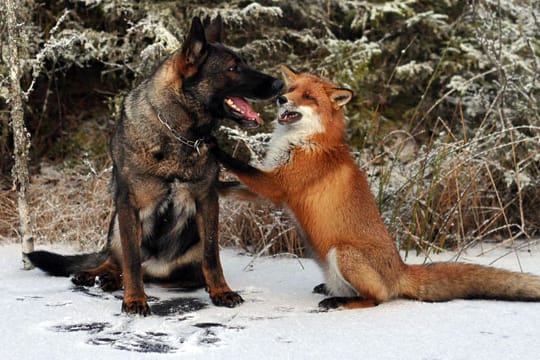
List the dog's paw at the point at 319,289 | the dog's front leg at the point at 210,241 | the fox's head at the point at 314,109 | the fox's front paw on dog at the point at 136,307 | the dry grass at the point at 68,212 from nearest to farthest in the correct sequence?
1. the fox's front paw on dog at the point at 136,307
2. the dog's front leg at the point at 210,241
3. the fox's head at the point at 314,109
4. the dog's paw at the point at 319,289
5. the dry grass at the point at 68,212

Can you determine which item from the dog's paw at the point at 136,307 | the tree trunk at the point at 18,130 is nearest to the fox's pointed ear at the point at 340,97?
the dog's paw at the point at 136,307

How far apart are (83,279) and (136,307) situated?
87 cm

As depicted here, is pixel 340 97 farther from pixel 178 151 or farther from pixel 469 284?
pixel 469 284

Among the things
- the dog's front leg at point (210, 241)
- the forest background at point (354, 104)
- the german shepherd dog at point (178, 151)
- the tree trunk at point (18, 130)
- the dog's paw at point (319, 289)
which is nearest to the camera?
the german shepherd dog at point (178, 151)

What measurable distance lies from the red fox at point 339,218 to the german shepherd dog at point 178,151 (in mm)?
246

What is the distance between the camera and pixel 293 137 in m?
4.40

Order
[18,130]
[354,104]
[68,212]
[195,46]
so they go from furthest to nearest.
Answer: [354,104], [68,212], [18,130], [195,46]

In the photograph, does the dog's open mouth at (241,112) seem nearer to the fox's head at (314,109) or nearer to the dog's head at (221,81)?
the dog's head at (221,81)

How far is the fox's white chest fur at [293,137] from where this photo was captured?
438 centimetres

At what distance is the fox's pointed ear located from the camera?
4466 mm

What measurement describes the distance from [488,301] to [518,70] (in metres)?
4.24

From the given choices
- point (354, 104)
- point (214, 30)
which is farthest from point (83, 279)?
point (354, 104)

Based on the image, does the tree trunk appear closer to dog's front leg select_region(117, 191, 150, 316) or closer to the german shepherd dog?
the german shepherd dog

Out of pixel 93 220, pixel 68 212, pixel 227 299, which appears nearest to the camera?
pixel 227 299
